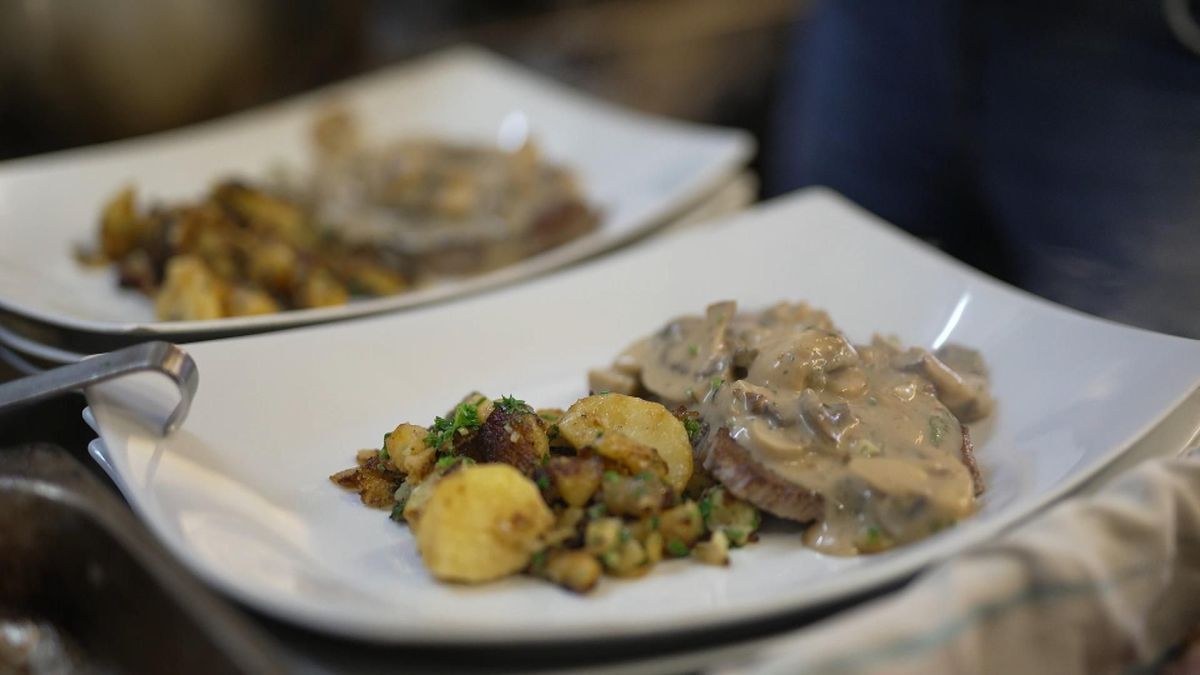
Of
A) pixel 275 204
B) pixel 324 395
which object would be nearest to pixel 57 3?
pixel 275 204

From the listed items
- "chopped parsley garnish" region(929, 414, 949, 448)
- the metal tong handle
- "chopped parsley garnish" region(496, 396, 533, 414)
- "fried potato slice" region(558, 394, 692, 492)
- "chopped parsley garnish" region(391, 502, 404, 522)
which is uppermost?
the metal tong handle

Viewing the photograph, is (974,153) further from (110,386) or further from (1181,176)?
(110,386)

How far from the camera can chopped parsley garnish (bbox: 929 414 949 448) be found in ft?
5.31

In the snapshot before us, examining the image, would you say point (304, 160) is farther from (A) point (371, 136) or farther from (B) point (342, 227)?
(B) point (342, 227)

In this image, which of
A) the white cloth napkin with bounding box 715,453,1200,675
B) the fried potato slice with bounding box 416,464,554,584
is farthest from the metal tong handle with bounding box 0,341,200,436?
the white cloth napkin with bounding box 715,453,1200,675

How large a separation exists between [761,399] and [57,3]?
276 centimetres

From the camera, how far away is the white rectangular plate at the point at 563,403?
132 cm

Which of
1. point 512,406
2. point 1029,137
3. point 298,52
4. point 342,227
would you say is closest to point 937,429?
point 512,406

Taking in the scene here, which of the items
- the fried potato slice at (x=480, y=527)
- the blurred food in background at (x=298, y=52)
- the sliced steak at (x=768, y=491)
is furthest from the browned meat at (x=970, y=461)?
the blurred food in background at (x=298, y=52)

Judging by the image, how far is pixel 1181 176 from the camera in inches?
88.5

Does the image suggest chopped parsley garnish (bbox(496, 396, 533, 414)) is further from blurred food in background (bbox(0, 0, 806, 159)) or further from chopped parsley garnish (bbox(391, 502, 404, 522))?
blurred food in background (bbox(0, 0, 806, 159))

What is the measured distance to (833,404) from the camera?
164cm

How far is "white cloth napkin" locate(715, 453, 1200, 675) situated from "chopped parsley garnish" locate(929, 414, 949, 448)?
0.31m

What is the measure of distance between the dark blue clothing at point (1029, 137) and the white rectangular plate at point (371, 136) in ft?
1.28
